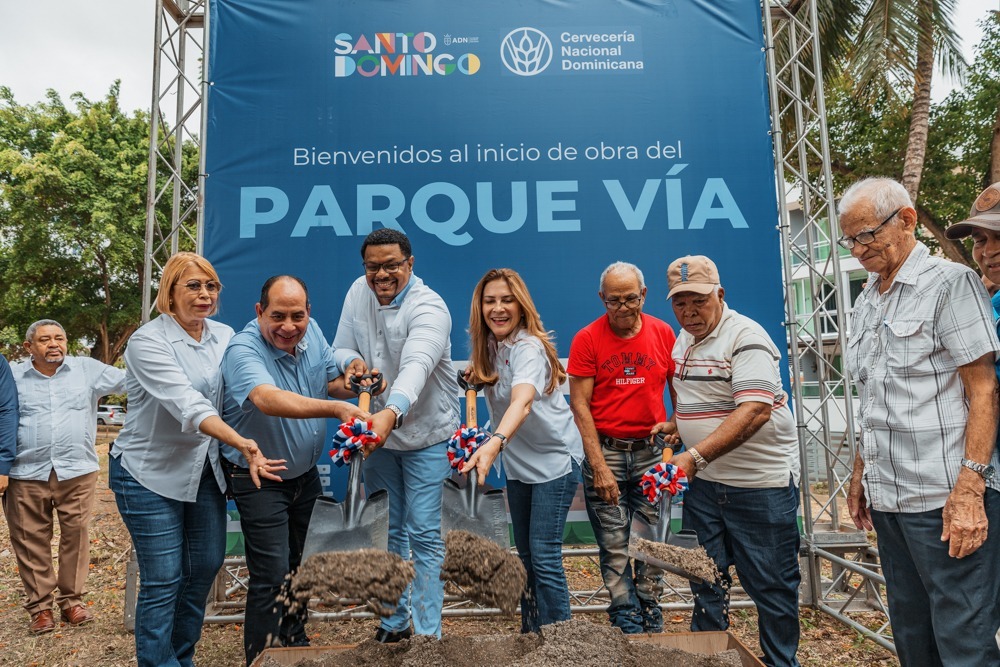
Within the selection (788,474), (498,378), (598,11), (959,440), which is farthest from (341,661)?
(598,11)

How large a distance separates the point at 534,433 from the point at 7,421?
107 inches

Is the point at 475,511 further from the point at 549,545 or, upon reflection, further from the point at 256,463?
the point at 256,463

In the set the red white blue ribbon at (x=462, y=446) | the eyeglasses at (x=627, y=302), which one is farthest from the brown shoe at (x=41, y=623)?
the eyeglasses at (x=627, y=302)

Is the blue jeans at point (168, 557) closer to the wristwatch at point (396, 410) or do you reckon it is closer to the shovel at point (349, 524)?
the shovel at point (349, 524)

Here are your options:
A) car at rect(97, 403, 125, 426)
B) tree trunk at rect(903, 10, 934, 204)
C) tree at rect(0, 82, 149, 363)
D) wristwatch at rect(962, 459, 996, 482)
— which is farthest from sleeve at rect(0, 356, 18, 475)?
car at rect(97, 403, 125, 426)

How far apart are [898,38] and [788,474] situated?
739 cm

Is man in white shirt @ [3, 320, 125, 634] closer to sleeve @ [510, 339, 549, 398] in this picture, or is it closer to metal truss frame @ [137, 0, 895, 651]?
metal truss frame @ [137, 0, 895, 651]

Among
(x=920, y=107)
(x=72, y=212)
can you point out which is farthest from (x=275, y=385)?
(x=72, y=212)

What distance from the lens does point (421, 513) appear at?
8.61 ft

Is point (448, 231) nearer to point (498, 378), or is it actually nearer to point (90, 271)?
point (498, 378)

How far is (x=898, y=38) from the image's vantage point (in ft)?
25.2

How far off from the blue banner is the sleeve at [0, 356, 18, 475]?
3.71 ft

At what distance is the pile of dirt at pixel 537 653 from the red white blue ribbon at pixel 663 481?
1.39 feet

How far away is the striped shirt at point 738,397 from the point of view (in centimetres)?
230
